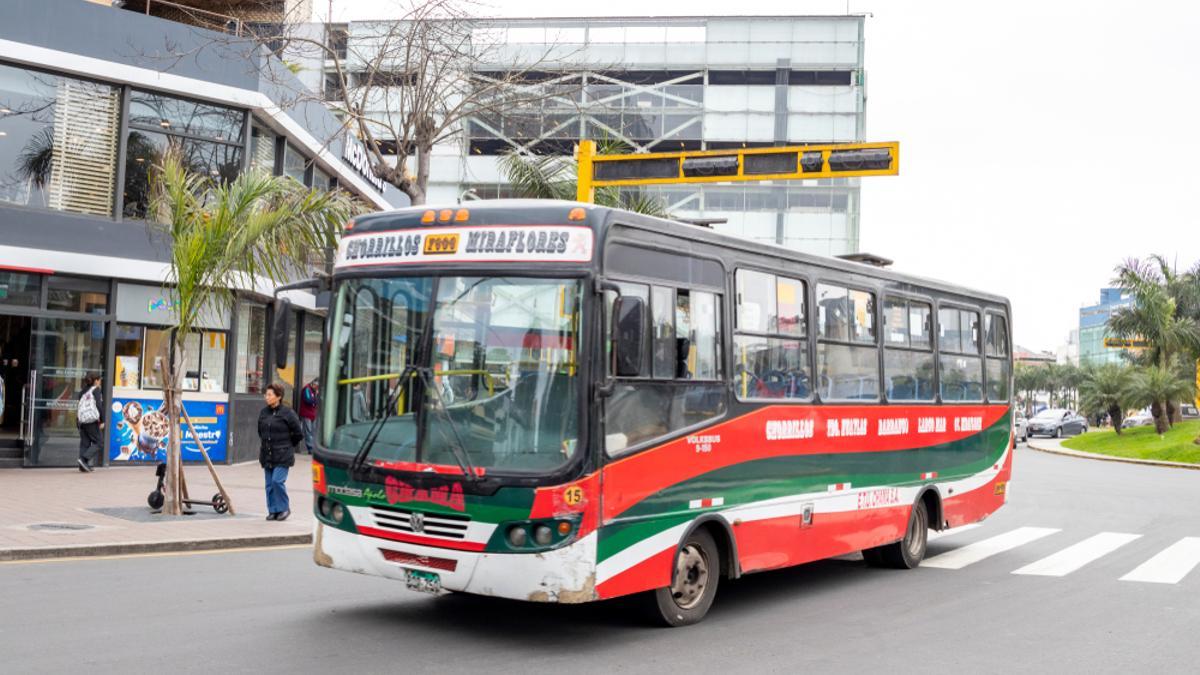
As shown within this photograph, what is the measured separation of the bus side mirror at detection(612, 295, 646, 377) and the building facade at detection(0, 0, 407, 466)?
13531mm

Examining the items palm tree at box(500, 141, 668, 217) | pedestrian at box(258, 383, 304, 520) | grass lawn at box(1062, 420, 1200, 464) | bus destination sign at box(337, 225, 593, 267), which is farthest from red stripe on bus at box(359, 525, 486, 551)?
grass lawn at box(1062, 420, 1200, 464)

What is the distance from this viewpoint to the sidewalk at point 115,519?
11.8 meters

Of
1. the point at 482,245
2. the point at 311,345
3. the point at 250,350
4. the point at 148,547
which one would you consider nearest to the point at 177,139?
the point at 250,350

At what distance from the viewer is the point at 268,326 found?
2438cm

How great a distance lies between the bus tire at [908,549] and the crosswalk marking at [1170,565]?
206 centimetres

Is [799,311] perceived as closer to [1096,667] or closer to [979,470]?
[1096,667]

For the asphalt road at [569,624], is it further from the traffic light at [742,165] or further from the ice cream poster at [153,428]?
the ice cream poster at [153,428]

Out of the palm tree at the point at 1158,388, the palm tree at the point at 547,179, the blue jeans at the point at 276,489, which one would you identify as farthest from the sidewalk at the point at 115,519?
the palm tree at the point at 1158,388

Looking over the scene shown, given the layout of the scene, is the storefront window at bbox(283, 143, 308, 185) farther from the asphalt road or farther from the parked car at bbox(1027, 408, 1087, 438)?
the parked car at bbox(1027, 408, 1087, 438)

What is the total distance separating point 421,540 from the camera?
7.96m

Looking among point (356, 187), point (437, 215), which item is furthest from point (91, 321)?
point (437, 215)

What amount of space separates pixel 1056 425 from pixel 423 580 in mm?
59241

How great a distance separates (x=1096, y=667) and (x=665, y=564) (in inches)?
118

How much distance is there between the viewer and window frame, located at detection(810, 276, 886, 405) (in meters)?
10.5
